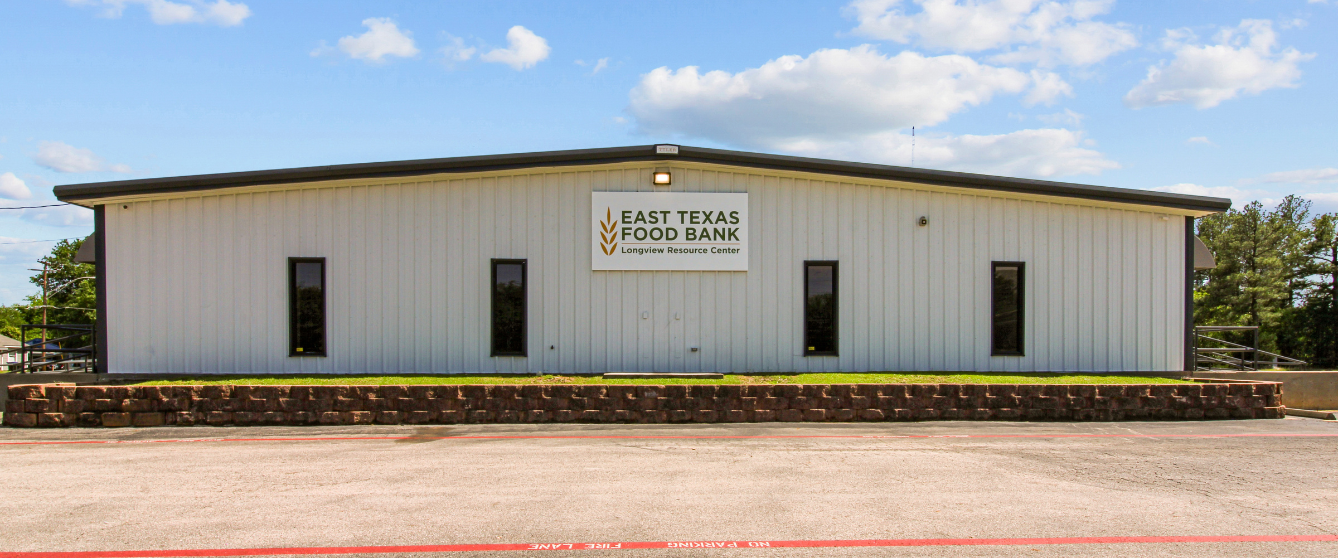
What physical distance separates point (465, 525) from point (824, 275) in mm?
8426

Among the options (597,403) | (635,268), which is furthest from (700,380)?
(635,268)

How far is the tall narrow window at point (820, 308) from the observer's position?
13.0 meters

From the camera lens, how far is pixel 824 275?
42.9ft

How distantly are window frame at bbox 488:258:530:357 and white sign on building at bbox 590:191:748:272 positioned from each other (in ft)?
3.84

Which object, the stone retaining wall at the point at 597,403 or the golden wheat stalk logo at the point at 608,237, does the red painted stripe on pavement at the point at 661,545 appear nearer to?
the stone retaining wall at the point at 597,403

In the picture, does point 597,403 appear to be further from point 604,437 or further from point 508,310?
point 508,310

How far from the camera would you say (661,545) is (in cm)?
559

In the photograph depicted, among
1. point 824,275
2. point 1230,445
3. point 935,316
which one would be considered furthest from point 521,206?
point 1230,445

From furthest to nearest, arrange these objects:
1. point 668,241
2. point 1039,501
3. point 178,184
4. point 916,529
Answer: point 668,241, point 178,184, point 1039,501, point 916,529

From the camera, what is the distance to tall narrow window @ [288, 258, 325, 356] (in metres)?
12.4

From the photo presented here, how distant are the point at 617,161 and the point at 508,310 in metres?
3.01

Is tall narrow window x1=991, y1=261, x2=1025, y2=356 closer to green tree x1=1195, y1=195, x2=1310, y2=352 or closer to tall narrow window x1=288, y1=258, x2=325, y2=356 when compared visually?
tall narrow window x1=288, y1=258, x2=325, y2=356

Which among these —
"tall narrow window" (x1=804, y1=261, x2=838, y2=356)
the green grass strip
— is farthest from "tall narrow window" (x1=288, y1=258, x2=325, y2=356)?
"tall narrow window" (x1=804, y1=261, x2=838, y2=356)

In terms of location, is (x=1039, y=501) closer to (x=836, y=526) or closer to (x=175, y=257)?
(x=836, y=526)
